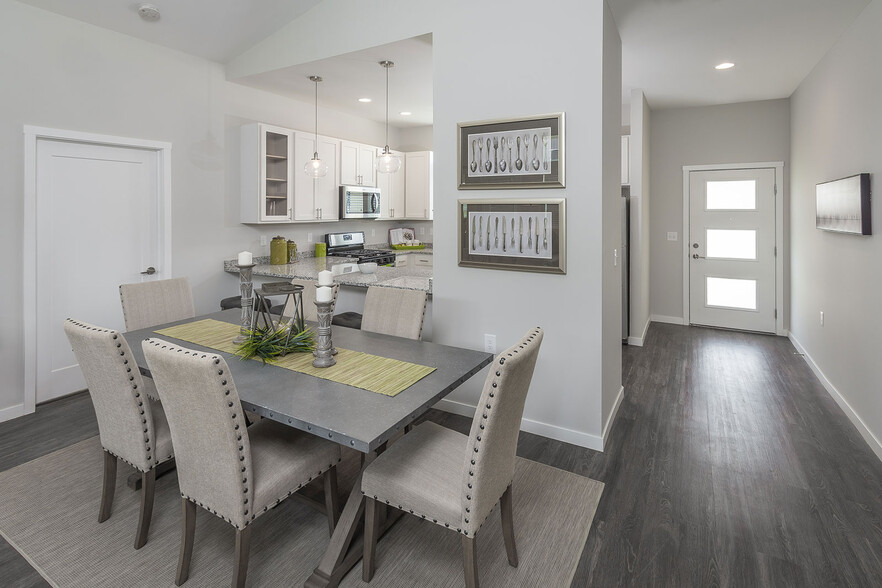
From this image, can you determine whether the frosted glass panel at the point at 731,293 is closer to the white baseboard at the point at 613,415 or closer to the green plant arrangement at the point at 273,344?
the white baseboard at the point at 613,415

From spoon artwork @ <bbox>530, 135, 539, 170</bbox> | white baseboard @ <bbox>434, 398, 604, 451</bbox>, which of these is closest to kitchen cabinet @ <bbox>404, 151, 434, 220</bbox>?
spoon artwork @ <bbox>530, 135, 539, 170</bbox>

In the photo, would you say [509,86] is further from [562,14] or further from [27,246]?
[27,246]

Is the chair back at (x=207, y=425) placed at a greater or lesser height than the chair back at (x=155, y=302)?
lesser

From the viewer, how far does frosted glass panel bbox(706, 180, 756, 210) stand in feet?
18.3

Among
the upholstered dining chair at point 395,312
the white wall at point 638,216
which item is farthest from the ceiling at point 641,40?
the upholstered dining chair at point 395,312

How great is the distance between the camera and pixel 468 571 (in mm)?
1617

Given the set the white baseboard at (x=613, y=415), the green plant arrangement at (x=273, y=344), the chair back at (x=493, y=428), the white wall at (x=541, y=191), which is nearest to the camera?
the chair back at (x=493, y=428)

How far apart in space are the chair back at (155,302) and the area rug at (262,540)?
3.07ft

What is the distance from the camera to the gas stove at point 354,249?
555cm

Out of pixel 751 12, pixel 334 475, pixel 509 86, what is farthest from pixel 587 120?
pixel 334 475

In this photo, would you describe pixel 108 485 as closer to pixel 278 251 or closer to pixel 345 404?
pixel 345 404

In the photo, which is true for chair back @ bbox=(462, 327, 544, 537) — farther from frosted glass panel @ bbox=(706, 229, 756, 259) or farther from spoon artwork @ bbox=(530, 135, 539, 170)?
frosted glass panel @ bbox=(706, 229, 756, 259)

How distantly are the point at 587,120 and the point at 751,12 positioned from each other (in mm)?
1612

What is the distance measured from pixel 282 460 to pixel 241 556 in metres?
0.33
